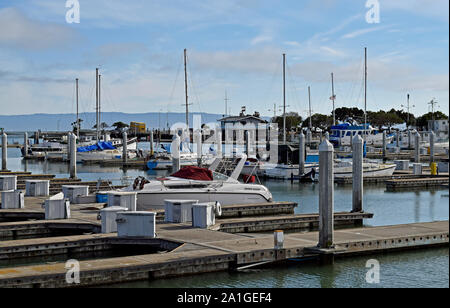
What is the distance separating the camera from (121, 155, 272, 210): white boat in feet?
84.8

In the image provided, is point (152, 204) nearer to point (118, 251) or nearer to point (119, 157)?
point (118, 251)

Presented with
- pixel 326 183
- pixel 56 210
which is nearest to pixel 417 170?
pixel 56 210

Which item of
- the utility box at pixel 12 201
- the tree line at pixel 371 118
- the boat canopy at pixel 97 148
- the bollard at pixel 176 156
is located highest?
the tree line at pixel 371 118

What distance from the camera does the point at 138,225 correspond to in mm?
18625

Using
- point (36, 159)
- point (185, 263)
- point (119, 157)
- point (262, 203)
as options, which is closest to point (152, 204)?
point (262, 203)

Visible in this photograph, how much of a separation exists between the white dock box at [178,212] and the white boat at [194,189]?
3883 mm

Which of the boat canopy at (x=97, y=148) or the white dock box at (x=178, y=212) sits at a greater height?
the boat canopy at (x=97, y=148)

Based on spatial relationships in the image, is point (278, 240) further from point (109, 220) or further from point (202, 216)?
point (109, 220)

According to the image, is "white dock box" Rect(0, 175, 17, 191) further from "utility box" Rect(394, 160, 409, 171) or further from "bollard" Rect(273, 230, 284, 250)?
"utility box" Rect(394, 160, 409, 171)

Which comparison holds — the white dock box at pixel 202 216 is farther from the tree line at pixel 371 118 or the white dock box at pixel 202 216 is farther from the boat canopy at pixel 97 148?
the tree line at pixel 371 118

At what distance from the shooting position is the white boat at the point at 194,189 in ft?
84.8

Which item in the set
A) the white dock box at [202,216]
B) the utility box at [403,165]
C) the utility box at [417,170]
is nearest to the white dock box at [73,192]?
the white dock box at [202,216]

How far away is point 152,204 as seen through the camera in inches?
1014

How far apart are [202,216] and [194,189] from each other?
221 inches
